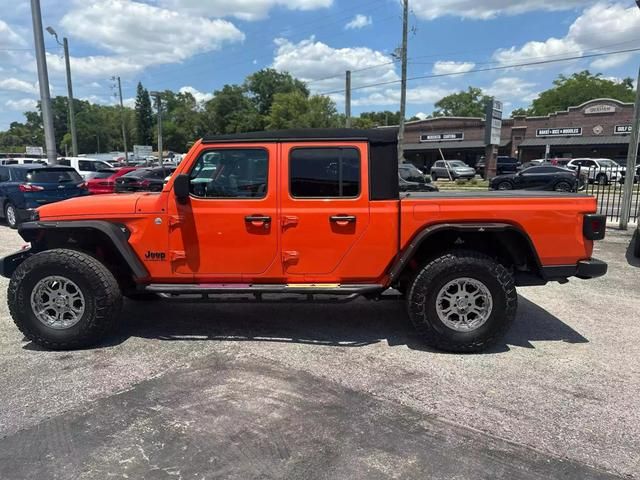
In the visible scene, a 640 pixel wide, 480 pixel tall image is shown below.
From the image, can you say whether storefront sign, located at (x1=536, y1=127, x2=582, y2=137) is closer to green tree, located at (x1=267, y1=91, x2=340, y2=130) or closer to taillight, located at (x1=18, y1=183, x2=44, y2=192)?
green tree, located at (x1=267, y1=91, x2=340, y2=130)

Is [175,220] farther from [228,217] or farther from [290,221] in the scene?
[290,221]

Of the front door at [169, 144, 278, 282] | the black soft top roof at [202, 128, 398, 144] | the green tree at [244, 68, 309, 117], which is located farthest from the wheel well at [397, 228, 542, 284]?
the green tree at [244, 68, 309, 117]

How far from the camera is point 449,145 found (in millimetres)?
55875

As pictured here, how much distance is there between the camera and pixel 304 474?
9.02 feet

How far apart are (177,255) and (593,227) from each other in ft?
12.2

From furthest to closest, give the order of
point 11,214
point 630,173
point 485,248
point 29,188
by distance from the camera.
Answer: point 11,214, point 630,173, point 29,188, point 485,248

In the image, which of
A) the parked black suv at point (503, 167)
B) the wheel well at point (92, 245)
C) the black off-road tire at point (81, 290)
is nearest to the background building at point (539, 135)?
the parked black suv at point (503, 167)

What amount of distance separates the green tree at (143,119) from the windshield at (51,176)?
122544mm

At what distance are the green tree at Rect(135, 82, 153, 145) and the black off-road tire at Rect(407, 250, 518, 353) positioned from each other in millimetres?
132514

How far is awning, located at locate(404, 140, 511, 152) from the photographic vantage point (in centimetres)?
5363

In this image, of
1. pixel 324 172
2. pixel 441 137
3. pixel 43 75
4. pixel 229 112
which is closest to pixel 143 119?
pixel 229 112

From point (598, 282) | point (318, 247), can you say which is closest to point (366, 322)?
point (318, 247)

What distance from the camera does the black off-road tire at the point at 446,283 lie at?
14.2 feet

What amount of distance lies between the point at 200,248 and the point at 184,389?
129 cm
